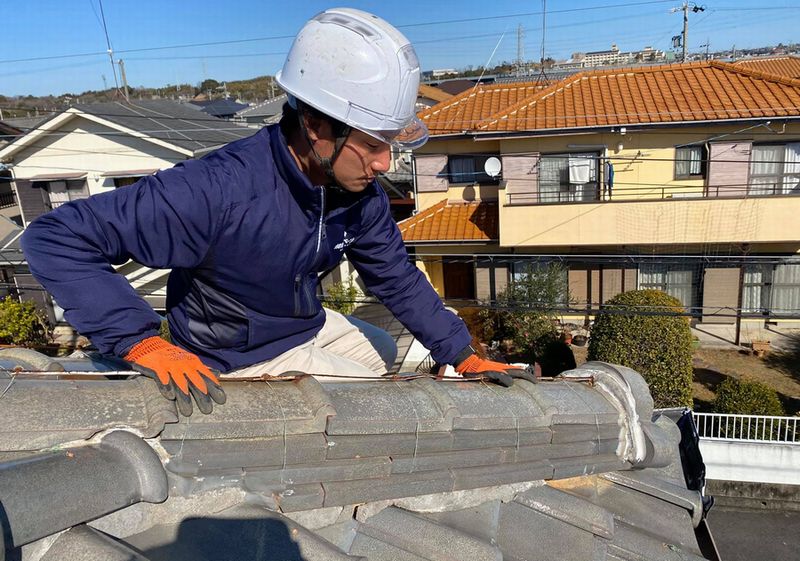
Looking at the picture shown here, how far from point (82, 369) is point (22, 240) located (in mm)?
525

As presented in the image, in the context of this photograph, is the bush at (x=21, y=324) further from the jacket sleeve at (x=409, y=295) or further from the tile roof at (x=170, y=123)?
the jacket sleeve at (x=409, y=295)

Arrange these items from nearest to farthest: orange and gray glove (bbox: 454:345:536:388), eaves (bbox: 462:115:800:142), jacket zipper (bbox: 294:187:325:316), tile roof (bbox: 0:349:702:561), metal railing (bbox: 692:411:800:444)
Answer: tile roof (bbox: 0:349:702:561) → jacket zipper (bbox: 294:187:325:316) → orange and gray glove (bbox: 454:345:536:388) → metal railing (bbox: 692:411:800:444) → eaves (bbox: 462:115:800:142)

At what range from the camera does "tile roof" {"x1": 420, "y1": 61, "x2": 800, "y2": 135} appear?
13.8 meters

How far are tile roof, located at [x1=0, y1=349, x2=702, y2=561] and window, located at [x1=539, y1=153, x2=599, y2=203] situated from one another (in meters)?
12.8

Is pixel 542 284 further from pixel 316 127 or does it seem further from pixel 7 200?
pixel 7 200

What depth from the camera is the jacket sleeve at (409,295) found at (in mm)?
3139

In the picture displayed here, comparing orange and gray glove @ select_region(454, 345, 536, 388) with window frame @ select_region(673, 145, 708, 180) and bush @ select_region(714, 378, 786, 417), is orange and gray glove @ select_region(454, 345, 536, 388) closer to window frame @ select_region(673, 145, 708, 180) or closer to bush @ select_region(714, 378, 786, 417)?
bush @ select_region(714, 378, 786, 417)

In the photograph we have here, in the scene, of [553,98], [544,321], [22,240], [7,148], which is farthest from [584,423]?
[7,148]

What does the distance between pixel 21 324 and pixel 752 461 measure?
16665mm

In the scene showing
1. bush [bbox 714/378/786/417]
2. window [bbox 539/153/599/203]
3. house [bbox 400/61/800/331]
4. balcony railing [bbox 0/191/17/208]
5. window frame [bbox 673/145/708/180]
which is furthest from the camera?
balcony railing [bbox 0/191/17/208]

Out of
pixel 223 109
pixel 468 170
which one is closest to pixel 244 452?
Answer: pixel 468 170

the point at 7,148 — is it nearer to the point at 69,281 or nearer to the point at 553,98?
the point at 553,98

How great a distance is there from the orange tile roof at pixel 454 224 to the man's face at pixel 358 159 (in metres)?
13.0

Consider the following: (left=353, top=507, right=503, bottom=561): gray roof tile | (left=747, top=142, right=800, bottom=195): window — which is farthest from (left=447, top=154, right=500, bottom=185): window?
(left=353, top=507, right=503, bottom=561): gray roof tile
